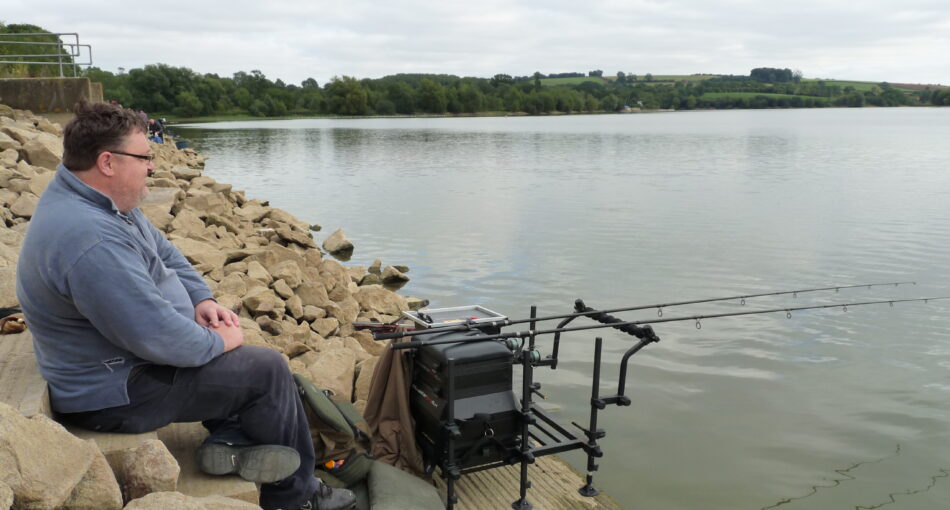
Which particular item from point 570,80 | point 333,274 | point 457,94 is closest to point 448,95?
point 457,94

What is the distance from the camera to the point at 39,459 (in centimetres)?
218

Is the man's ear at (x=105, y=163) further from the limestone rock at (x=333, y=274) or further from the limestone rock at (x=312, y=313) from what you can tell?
the limestone rock at (x=333, y=274)

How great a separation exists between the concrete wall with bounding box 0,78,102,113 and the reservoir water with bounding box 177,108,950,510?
530 cm

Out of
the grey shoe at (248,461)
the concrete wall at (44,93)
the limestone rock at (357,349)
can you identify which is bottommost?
the limestone rock at (357,349)

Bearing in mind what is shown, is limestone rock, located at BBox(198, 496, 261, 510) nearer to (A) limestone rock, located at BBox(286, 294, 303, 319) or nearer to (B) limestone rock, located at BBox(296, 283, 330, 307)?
(A) limestone rock, located at BBox(286, 294, 303, 319)

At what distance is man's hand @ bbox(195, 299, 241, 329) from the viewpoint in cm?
311

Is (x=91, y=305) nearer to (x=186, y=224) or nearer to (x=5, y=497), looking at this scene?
(x=5, y=497)

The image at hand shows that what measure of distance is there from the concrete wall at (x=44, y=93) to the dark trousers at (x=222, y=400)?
53.1 ft

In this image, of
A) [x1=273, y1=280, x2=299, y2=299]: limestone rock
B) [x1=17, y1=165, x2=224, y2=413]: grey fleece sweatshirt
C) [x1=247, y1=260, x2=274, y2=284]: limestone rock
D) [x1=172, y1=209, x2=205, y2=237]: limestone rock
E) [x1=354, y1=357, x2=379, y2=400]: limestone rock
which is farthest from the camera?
[x1=172, y1=209, x2=205, y2=237]: limestone rock

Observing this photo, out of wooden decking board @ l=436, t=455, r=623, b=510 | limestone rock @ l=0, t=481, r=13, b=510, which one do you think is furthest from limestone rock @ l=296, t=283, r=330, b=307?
limestone rock @ l=0, t=481, r=13, b=510

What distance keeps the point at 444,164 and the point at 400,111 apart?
80.8 m

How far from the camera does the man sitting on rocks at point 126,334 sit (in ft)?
8.52

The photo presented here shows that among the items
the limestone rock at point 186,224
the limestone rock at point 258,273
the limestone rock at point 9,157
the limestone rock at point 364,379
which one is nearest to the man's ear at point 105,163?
the limestone rock at point 364,379

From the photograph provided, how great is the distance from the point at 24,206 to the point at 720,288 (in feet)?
27.6
